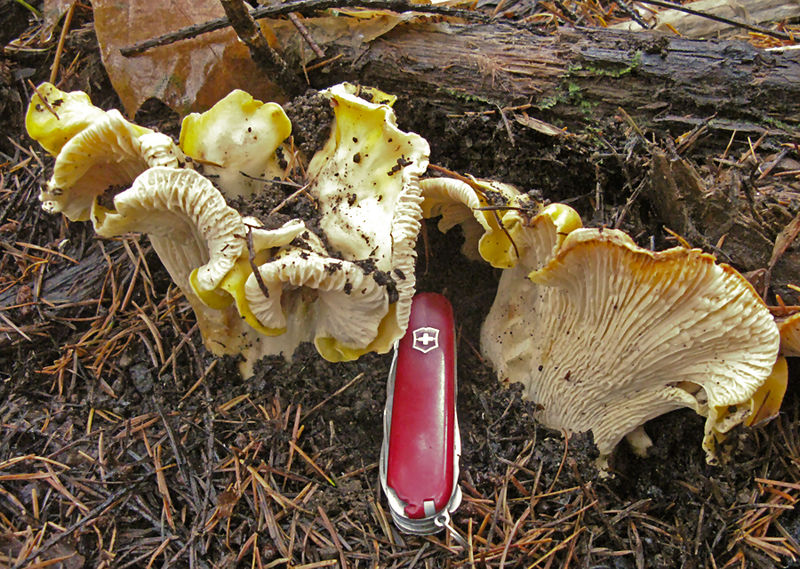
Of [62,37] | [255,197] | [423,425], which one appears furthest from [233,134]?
[62,37]

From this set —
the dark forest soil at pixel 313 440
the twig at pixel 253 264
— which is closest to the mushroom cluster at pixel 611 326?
the dark forest soil at pixel 313 440

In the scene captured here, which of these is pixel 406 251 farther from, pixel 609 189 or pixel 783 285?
pixel 783 285

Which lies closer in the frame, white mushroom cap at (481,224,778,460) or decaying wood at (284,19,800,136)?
white mushroom cap at (481,224,778,460)

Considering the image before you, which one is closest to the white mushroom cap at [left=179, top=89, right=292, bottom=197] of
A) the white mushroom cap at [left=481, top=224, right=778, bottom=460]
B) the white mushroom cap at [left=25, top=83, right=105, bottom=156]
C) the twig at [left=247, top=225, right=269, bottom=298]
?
the white mushroom cap at [left=25, top=83, right=105, bottom=156]

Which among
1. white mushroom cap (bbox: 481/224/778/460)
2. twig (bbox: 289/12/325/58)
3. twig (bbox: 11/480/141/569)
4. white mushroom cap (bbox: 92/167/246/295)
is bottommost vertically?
twig (bbox: 11/480/141/569)

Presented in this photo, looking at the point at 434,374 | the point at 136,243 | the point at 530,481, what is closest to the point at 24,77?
the point at 136,243

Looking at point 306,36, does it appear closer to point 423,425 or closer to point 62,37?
point 62,37

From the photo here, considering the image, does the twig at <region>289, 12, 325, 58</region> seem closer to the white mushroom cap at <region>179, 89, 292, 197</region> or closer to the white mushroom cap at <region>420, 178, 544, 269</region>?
the white mushroom cap at <region>179, 89, 292, 197</region>

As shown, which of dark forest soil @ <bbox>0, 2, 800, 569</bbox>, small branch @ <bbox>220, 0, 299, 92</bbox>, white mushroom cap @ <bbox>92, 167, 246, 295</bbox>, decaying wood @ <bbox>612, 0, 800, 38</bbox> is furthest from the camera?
decaying wood @ <bbox>612, 0, 800, 38</bbox>
